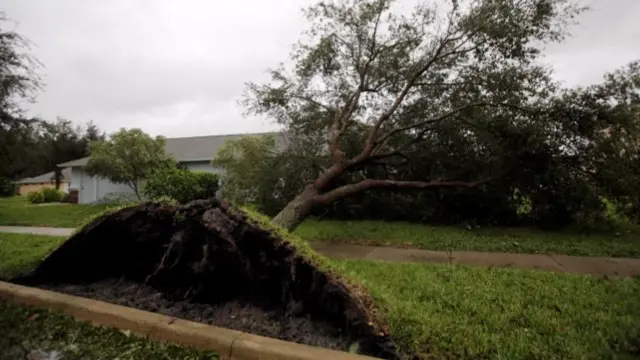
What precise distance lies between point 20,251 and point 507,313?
6.50m

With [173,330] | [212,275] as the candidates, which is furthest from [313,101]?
[173,330]

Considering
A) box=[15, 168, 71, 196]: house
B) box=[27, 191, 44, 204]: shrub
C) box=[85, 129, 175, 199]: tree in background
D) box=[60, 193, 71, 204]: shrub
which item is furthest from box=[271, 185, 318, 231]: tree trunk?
box=[15, 168, 71, 196]: house

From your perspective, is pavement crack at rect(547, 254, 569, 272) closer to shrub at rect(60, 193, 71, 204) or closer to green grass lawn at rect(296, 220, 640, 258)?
green grass lawn at rect(296, 220, 640, 258)

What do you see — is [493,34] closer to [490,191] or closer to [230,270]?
[490,191]

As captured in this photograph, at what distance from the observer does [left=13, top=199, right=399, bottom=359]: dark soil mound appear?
2252 millimetres

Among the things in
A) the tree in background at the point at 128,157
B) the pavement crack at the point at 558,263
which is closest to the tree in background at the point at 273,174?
the pavement crack at the point at 558,263

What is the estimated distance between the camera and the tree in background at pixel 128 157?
1639cm

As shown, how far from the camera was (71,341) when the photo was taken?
7.86 ft

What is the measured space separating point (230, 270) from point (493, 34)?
20.9 ft

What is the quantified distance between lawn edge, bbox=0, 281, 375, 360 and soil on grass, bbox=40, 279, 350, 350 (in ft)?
0.48

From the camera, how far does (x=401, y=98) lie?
24.9ft

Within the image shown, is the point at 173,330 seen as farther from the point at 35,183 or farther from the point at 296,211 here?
the point at 35,183

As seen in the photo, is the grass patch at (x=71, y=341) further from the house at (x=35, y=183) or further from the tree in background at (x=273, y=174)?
the house at (x=35, y=183)

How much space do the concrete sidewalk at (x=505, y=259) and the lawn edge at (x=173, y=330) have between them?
7.24ft
